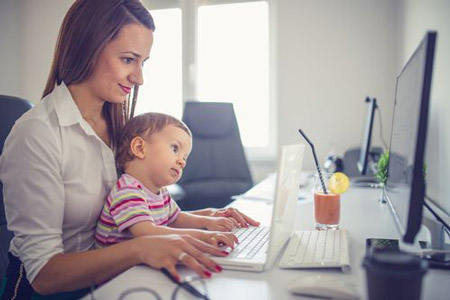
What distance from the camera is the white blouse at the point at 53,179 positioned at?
0.90 m

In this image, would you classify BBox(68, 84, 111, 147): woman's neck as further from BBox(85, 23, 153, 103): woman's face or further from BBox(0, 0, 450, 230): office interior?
BBox(0, 0, 450, 230): office interior

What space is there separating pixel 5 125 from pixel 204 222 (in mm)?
717

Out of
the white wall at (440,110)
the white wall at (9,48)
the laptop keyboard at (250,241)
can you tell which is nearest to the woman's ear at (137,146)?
the laptop keyboard at (250,241)

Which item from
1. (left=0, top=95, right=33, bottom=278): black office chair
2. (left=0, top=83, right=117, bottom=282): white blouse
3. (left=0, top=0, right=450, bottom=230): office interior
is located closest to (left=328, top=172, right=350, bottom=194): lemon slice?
(left=0, top=83, right=117, bottom=282): white blouse

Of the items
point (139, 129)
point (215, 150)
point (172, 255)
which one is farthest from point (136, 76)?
point (215, 150)

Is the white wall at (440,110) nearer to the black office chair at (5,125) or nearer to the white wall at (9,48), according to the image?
the black office chair at (5,125)

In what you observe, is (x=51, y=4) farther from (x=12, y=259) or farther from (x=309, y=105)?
(x=12, y=259)

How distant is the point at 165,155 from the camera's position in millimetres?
1104

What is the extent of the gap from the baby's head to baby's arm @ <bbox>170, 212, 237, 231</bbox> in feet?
0.52

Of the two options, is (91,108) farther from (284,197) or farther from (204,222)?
(284,197)

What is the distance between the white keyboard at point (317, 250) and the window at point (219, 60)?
234 cm

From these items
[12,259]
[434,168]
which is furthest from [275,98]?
[12,259]

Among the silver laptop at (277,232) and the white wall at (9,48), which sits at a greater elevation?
the white wall at (9,48)

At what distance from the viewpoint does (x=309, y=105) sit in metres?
3.21
